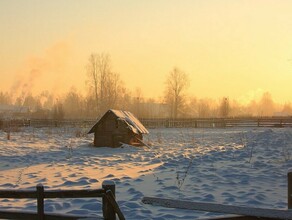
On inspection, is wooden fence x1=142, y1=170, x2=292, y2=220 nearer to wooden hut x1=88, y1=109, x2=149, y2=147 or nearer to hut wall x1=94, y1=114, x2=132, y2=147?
wooden hut x1=88, y1=109, x2=149, y2=147

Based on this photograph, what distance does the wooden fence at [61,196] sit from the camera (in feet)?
13.4

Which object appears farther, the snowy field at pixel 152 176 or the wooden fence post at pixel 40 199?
the snowy field at pixel 152 176

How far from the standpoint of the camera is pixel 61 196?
4.45m

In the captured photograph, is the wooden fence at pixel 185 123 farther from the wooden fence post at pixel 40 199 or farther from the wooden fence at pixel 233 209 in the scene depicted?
the wooden fence at pixel 233 209

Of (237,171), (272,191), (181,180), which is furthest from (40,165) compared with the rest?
(272,191)

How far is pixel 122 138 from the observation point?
64.3 feet

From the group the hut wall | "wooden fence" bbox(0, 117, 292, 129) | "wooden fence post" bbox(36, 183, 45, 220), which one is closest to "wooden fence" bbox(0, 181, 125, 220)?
"wooden fence post" bbox(36, 183, 45, 220)

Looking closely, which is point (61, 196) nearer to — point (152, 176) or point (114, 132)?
point (152, 176)

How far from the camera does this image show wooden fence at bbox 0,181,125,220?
4.07 meters

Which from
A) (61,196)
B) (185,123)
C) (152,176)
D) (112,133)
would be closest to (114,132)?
(112,133)

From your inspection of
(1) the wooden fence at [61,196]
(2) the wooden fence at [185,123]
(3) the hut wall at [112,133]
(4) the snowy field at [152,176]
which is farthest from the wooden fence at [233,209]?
(2) the wooden fence at [185,123]

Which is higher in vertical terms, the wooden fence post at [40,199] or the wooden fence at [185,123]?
the wooden fence at [185,123]

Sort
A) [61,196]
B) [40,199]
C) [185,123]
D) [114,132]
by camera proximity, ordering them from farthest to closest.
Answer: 1. [185,123]
2. [114,132]
3. [40,199]
4. [61,196]

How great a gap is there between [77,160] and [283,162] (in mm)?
8409
